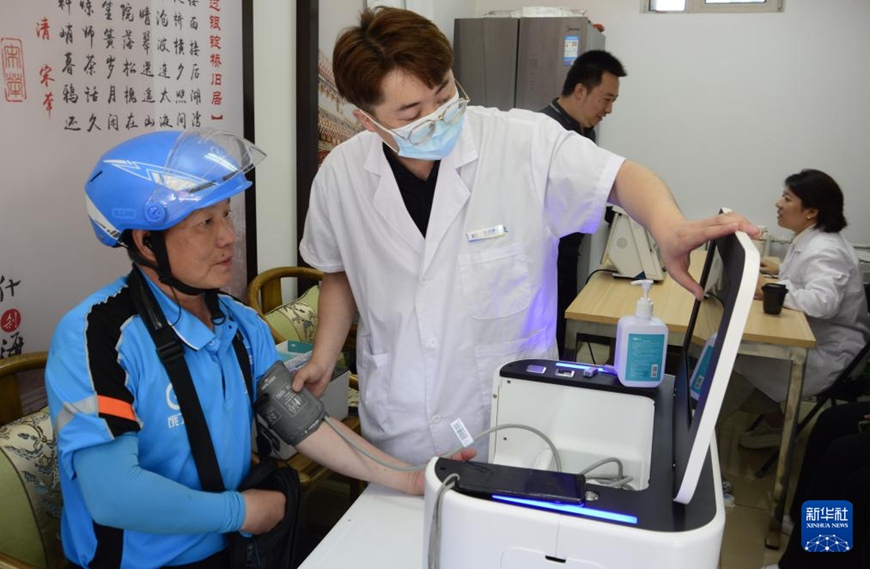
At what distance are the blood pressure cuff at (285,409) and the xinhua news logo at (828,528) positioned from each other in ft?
5.81

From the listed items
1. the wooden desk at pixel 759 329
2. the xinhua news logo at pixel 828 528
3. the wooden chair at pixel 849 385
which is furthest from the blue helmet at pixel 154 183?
the wooden chair at pixel 849 385

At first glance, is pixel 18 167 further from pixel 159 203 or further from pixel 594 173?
pixel 594 173

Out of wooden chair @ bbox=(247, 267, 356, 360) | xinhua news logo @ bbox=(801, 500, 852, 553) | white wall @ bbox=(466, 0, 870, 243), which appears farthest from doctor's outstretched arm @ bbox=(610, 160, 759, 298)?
white wall @ bbox=(466, 0, 870, 243)

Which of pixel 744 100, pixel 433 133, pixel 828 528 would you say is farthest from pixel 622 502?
pixel 744 100

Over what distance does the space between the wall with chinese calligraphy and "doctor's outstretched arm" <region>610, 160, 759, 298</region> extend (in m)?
1.26

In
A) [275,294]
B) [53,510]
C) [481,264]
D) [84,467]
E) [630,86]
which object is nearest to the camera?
[84,467]

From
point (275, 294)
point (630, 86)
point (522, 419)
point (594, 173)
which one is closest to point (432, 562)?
point (522, 419)

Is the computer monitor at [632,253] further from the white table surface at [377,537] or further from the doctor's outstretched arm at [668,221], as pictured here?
the white table surface at [377,537]

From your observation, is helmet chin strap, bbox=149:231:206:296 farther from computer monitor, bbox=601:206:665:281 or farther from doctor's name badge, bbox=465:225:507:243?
computer monitor, bbox=601:206:665:281

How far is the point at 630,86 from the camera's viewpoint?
478cm

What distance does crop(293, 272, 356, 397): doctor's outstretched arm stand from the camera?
4.61ft

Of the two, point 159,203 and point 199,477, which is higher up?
point 159,203

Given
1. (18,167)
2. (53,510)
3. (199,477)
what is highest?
(18,167)

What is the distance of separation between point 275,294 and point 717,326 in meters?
2.01
